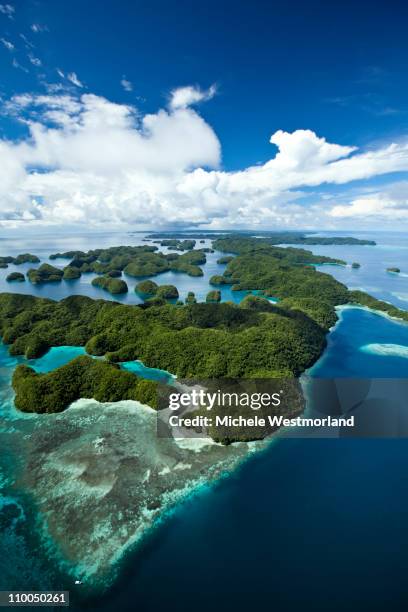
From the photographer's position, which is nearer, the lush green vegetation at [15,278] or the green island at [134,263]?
the lush green vegetation at [15,278]

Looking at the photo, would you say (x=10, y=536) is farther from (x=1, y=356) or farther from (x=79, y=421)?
(x=1, y=356)

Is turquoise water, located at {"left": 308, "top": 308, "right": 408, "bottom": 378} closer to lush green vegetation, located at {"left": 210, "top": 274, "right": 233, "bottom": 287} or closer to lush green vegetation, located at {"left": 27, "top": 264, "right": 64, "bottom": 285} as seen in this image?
lush green vegetation, located at {"left": 210, "top": 274, "right": 233, "bottom": 287}

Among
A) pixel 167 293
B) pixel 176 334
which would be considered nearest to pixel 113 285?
pixel 167 293

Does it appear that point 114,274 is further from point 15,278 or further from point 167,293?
point 167,293

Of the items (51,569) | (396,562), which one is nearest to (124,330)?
(51,569)

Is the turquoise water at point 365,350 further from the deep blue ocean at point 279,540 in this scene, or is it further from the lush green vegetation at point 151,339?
the deep blue ocean at point 279,540

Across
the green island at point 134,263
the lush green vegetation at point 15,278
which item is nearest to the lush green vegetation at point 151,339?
the lush green vegetation at point 15,278
